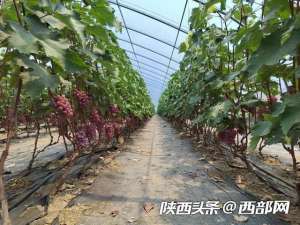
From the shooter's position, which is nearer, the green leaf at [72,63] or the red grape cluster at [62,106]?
A: the green leaf at [72,63]

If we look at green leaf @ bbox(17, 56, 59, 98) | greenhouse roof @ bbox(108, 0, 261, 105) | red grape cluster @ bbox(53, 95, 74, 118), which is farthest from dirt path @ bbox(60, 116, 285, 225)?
greenhouse roof @ bbox(108, 0, 261, 105)

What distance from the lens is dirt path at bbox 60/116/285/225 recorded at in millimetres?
2455

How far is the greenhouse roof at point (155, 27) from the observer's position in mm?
10484

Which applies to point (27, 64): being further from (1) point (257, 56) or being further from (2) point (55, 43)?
(1) point (257, 56)

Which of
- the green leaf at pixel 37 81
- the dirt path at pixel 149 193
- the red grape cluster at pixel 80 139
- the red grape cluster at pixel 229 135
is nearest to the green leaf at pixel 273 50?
the green leaf at pixel 37 81

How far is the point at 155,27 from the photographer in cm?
1234

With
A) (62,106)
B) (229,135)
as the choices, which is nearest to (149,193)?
(229,135)

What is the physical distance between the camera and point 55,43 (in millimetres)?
1492

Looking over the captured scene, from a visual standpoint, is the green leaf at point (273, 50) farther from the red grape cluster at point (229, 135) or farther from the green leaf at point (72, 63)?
the red grape cluster at point (229, 135)

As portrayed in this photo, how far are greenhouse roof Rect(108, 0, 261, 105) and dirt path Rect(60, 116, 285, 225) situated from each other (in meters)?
3.72

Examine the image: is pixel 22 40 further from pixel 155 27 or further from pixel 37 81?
pixel 155 27

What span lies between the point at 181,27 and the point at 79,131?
27.5 ft

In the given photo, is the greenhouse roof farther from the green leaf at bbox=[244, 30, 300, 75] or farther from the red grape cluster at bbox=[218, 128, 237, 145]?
the green leaf at bbox=[244, 30, 300, 75]

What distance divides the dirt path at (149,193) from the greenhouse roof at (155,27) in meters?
3.72
